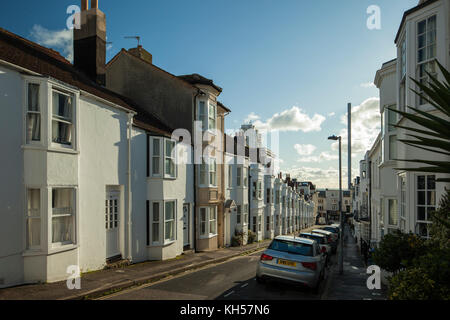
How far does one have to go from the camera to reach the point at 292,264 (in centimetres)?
962

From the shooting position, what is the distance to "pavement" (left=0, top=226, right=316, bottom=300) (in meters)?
7.90

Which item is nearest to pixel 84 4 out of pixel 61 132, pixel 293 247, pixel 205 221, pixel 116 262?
pixel 61 132

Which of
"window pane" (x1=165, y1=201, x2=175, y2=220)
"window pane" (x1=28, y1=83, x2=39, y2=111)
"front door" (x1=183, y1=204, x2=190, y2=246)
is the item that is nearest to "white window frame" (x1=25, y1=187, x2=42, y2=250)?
"window pane" (x1=28, y1=83, x2=39, y2=111)

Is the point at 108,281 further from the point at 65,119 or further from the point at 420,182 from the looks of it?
the point at 420,182

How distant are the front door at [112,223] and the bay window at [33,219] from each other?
3.28 metres

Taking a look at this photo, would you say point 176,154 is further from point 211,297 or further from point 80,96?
point 211,297

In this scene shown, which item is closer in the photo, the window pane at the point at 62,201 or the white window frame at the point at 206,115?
the window pane at the point at 62,201

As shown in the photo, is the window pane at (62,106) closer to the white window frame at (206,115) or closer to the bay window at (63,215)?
the bay window at (63,215)

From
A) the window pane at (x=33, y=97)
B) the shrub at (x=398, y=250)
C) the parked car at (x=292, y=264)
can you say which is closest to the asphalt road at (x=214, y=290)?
the parked car at (x=292, y=264)

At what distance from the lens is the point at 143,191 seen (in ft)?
46.4

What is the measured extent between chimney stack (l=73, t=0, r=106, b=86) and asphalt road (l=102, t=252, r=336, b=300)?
34.0 feet

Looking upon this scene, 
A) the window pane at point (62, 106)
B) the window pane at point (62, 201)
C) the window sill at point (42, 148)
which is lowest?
the window pane at point (62, 201)

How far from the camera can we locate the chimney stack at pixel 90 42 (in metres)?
15.5

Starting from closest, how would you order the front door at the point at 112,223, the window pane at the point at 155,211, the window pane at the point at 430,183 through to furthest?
the window pane at the point at 430,183 < the front door at the point at 112,223 < the window pane at the point at 155,211
